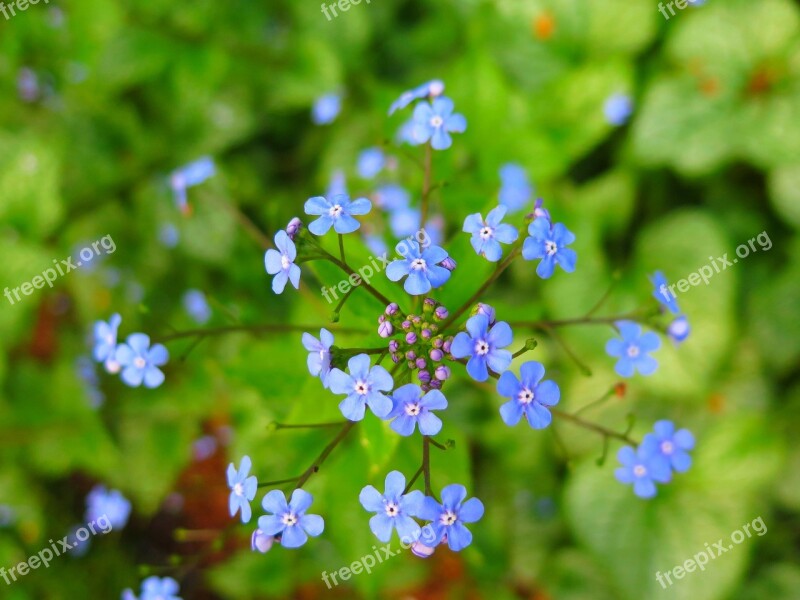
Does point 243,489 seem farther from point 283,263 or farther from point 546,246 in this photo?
point 546,246

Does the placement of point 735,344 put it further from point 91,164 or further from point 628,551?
point 91,164

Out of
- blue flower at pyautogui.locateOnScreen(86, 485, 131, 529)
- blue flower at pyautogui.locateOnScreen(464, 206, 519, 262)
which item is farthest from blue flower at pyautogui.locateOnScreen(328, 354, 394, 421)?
blue flower at pyautogui.locateOnScreen(86, 485, 131, 529)

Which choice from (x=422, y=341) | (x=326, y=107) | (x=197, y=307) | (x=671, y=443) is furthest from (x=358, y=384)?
(x=326, y=107)

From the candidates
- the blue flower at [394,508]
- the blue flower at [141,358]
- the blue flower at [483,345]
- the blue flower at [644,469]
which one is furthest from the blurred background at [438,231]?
the blue flower at [483,345]

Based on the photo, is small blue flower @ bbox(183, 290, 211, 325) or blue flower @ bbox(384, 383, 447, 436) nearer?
blue flower @ bbox(384, 383, 447, 436)

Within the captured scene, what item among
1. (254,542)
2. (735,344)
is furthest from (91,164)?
(735,344)

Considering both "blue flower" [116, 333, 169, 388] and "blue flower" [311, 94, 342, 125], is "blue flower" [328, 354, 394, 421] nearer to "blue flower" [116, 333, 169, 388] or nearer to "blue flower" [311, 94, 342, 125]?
"blue flower" [116, 333, 169, 388]

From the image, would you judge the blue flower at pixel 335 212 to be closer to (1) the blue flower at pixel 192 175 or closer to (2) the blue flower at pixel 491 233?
(2) the blue flower at pixel 491 233
